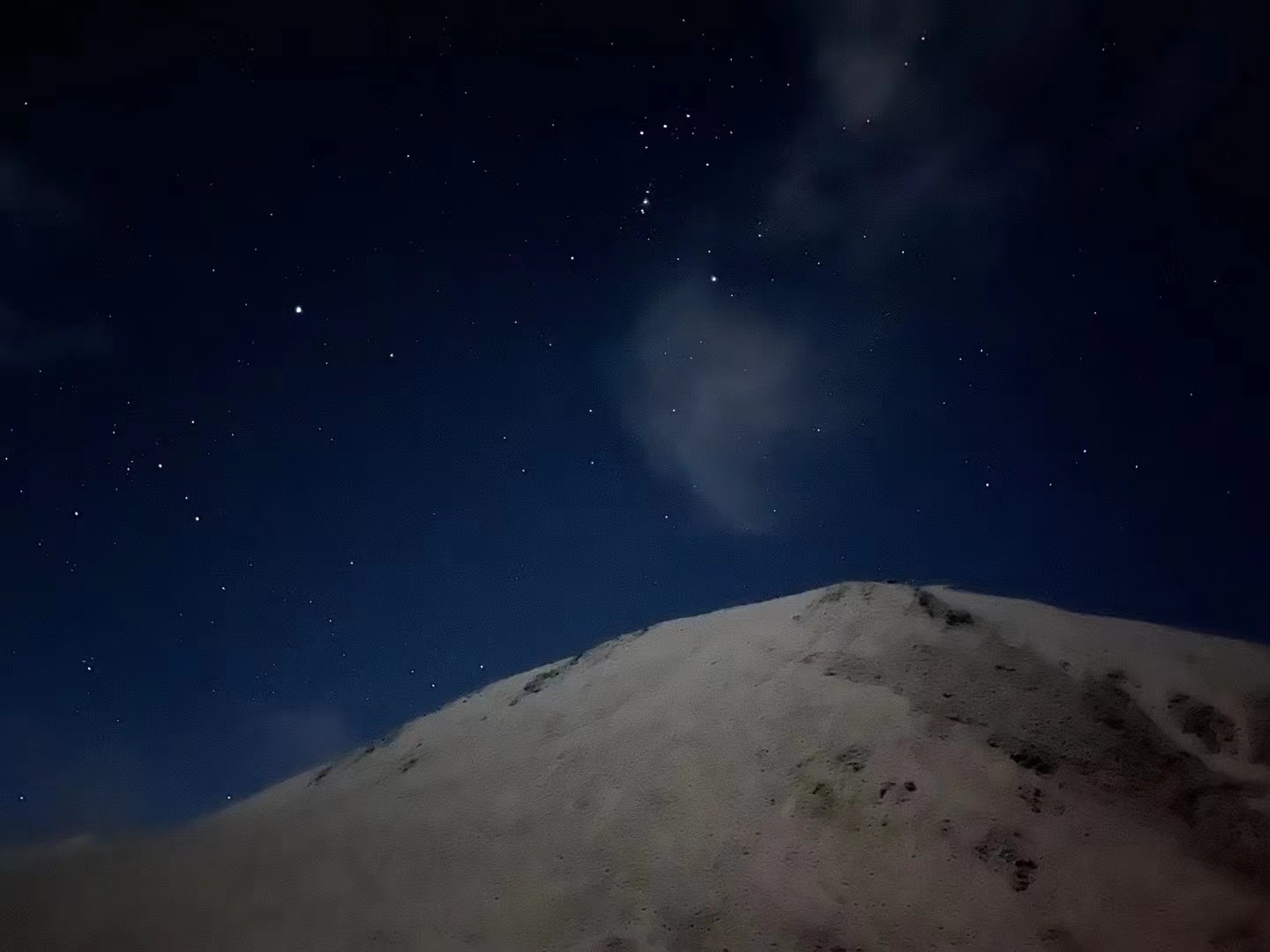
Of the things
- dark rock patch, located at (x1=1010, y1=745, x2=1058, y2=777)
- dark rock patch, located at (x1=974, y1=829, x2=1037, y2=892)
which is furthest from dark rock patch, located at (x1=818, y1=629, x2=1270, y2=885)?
dark rock patch, located at (x1=974, y1=829, x2=1037, y2=892)

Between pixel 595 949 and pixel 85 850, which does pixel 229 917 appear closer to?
pixel 85 850

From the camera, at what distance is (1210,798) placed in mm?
10297

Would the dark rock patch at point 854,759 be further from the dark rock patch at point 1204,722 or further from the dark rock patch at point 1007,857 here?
the dark rock patch at point 1204,722

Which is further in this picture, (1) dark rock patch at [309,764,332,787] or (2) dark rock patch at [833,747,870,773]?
(1) dark rock patch at [309,764,332,787]

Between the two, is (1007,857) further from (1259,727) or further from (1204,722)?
(1259,727)

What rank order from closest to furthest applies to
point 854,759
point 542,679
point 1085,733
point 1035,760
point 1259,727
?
point 1035,760 < point 854,759 < point 1259,727 < point 1085,733 < point 542,679

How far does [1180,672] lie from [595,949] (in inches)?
399

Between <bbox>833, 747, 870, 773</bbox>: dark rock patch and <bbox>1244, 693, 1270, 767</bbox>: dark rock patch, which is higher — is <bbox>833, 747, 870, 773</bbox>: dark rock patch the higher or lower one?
the higher one

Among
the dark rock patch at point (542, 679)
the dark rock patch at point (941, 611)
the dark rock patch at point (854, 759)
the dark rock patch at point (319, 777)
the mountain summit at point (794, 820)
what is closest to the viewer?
the mountain summit at point (794, 820)

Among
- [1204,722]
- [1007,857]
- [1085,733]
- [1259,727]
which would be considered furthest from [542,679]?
[1259,727]

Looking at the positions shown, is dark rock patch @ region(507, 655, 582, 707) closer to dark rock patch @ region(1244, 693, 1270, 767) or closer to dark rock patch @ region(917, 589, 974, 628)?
dark rock patch @ region(917, 589, 974, 628)

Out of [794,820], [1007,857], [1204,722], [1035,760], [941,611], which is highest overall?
[941,611]

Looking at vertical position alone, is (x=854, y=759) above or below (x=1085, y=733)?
above

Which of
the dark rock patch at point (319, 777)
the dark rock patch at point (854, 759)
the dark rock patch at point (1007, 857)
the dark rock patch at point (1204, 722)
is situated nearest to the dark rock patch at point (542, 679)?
the dark rock patch at point (319, 777)
